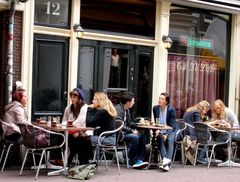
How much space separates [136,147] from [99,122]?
1.20 meters

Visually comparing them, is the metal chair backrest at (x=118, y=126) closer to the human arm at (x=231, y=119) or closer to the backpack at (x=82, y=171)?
the backpack at (x=82, y=171)

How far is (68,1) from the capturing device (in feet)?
36.9

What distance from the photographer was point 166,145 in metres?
10.8

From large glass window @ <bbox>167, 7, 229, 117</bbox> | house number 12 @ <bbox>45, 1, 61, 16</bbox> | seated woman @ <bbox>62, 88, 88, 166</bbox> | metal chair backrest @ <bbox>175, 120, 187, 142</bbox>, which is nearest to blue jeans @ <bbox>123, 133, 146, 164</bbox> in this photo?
metal chair backrest @ <bbox>175, 120, 187, 142</bbox>

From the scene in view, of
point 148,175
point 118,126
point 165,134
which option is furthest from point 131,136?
point 148,175

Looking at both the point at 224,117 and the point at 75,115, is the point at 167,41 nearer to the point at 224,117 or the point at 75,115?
the point at 224,117

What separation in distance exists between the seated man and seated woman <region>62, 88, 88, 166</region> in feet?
3.22

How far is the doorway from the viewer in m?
11.5

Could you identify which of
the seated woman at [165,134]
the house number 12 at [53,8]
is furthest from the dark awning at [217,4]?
the house number 12 at [53,8]

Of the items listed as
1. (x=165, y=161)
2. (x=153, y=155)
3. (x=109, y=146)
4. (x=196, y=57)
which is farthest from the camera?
(x=196, y=57)

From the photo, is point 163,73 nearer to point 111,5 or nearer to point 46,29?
point 111,5

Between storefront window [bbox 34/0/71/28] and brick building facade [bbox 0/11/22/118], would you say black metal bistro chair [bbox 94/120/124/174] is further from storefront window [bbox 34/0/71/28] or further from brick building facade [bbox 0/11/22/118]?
storefront window [bbox 34/0/71/28]

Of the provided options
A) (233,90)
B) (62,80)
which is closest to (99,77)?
(62,80)

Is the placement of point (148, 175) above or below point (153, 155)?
below
